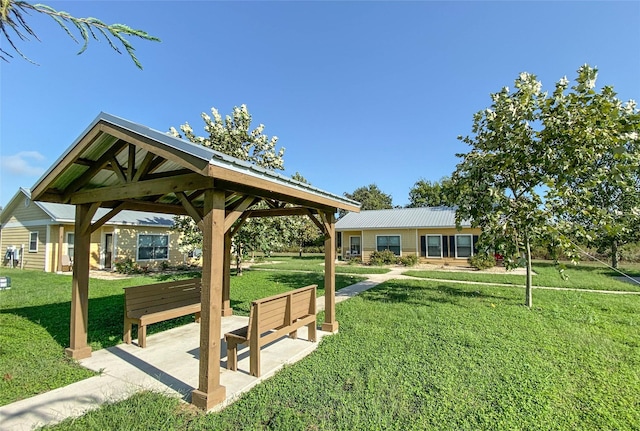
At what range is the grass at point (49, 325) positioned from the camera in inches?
156

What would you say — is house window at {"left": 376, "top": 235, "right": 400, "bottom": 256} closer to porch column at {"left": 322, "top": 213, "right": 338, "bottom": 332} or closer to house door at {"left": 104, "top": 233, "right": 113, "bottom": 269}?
house door at {"left": 104, "top": 233, "right": 113, "bottom": 269}

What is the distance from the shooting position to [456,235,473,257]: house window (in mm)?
20094

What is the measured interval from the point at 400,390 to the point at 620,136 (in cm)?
725

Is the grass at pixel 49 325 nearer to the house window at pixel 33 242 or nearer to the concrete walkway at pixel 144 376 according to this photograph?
the concrete walkway at pixel 144 376

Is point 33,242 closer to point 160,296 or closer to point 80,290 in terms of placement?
point 160,296

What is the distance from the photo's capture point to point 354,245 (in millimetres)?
24688

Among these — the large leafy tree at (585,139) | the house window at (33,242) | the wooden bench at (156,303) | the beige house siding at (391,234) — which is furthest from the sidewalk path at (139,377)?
the beige house siding at (391,234)

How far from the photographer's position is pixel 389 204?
54.5 meters

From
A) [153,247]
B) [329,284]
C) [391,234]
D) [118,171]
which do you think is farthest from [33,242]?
[391,234]

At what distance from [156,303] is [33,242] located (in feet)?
54.2

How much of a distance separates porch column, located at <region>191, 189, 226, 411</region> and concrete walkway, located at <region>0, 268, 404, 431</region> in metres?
0.23

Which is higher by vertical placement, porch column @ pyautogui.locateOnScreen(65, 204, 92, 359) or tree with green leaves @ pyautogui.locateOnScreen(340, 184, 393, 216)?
tree with green leaves @ pyautogui.locateOnScreen(340, 184, 393, 216)

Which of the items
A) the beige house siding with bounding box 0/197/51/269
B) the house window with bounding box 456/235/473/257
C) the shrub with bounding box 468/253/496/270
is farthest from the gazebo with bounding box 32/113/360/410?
the house window with bounding box 456/235/473/257

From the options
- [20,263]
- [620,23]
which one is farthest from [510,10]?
[20,263]
